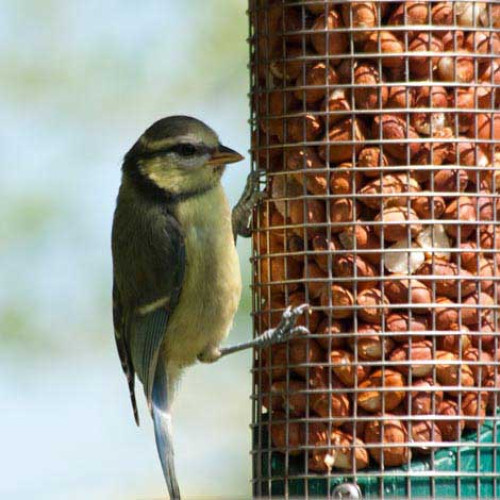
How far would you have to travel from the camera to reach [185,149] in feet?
18.9

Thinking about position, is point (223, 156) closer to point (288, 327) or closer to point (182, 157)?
point (182, 157)

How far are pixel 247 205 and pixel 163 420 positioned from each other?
96 cm

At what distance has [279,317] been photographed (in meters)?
5.36

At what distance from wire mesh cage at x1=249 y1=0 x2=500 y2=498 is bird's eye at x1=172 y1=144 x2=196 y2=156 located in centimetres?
53

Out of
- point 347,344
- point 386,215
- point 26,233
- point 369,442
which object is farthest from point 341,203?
point 26,233

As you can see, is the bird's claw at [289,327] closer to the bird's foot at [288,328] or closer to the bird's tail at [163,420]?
the bird's foot at [288,328]

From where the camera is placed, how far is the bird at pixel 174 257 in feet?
18.8

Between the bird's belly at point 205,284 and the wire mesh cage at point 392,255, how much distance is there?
18.2 inches

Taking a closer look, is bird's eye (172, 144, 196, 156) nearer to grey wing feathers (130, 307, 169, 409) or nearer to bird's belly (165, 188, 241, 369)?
bird's belly (165, 188, 241, 369)

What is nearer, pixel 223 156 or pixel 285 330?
pixel 285 330

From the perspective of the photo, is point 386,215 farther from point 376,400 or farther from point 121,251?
point 121,251

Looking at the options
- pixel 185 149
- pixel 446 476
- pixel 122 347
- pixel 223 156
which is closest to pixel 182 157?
pixel 185 149

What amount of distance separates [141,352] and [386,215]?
1323mm

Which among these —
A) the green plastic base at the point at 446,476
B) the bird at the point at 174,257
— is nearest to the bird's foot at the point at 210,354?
the bird at the point at 174,257
